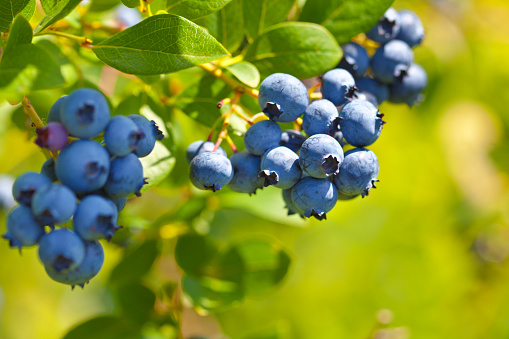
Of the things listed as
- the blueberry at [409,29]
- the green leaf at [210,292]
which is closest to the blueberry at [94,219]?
the green leaf at [210,292]

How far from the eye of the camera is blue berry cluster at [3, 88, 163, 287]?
89 centimetres

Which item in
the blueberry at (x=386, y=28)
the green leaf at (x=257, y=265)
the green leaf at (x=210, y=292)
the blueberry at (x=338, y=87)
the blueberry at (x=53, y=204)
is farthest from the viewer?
the green leaf at (x=257, y=265)

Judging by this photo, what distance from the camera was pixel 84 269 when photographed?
0.93 meters

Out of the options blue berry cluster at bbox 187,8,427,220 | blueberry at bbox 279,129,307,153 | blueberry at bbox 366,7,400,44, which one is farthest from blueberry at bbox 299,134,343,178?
blueberry at bbox 366,7,400,44

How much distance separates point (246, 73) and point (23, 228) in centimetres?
66

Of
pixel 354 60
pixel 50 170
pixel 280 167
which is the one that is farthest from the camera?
pixel 354 60

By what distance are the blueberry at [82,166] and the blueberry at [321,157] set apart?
0.42m

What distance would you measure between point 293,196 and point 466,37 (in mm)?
2747

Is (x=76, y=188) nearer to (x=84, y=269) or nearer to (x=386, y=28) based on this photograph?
(x=84, y=269)

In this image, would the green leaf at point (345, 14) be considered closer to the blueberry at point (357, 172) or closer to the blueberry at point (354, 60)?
the blueberry at point (354, 60)

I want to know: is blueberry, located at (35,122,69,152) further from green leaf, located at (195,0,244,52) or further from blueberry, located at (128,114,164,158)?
green leaf, located at (195,0,244,52)

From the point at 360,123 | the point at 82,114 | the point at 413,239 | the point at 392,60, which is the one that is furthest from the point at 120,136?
the point at 413,239

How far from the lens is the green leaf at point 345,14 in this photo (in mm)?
1350

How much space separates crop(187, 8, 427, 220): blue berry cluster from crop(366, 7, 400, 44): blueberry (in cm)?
31
